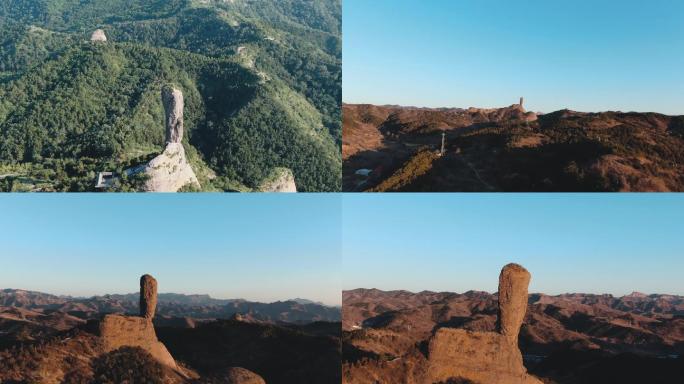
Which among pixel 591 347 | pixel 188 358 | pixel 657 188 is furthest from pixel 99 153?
pixel 591 347

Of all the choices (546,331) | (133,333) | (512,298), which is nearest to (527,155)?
(512,298)

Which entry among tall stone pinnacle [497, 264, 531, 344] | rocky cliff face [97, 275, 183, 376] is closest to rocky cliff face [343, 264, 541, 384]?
tall stone pinnacle [497, 264, 531, 344]

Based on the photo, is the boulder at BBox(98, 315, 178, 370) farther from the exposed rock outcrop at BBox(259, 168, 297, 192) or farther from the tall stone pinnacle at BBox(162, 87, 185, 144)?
the exposed rock outcrop at BBox(259, 168, 297, 192)

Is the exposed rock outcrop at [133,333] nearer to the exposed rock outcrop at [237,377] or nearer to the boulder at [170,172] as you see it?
the exposed rock outcrop at [237,377]

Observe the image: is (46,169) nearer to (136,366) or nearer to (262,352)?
(136,366)

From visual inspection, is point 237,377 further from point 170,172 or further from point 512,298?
point 512,298
